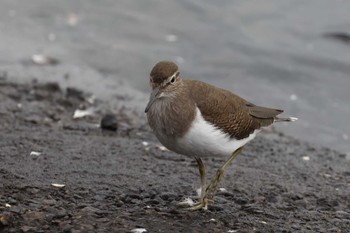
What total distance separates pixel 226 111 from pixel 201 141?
1.55 feet

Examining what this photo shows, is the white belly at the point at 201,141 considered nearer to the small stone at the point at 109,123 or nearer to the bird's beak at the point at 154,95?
the bird's beak at the point at 154,95

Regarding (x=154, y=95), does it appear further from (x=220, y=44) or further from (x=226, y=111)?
(x=220, y=44)

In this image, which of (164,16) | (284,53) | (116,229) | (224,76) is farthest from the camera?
(164,16)

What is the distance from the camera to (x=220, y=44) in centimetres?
1259

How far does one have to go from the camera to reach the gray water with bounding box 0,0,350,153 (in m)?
11.2

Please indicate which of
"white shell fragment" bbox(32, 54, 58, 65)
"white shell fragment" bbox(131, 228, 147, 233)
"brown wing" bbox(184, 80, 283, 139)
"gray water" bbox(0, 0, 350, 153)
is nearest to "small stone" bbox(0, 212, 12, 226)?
"white shell fragment" bbox(131, 228, 147, 233)

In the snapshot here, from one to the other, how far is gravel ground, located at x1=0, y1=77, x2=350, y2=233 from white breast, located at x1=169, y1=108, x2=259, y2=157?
0.57m

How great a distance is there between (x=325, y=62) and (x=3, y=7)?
5.44 m

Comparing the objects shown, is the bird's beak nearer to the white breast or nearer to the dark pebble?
the white breast

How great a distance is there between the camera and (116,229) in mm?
5492

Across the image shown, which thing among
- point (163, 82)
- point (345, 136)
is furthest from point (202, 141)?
point (345, 136)

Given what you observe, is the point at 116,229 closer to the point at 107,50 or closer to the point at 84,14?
the point at 107,50

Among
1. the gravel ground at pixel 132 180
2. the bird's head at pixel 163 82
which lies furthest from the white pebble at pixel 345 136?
the bird's head at pixel 163 82

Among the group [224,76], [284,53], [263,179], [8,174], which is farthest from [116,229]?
[284,53]
